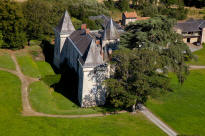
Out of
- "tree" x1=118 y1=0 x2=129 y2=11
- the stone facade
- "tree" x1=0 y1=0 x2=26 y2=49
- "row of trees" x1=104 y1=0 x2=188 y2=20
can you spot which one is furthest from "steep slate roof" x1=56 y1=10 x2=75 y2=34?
"tree" x1=118 y1=0 x2=129 y2=11

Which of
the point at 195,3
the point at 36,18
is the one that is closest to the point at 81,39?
the point at 36,18

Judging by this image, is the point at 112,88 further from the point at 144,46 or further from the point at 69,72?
the point at 69,72

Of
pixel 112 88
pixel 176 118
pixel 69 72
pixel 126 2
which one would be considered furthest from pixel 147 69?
pixel 126 2

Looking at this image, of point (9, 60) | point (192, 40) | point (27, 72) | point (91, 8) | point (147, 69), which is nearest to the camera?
point (147, 69)

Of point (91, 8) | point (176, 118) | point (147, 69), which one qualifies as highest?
point (91, 8)

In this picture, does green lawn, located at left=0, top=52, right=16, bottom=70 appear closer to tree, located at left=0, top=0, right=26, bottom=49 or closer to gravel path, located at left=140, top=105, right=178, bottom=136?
tree, located at left=0, top=0, right=26, bottom=49

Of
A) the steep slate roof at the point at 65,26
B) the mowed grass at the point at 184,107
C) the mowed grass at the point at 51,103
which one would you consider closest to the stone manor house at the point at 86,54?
the steep slate roof at the point at 65,26
